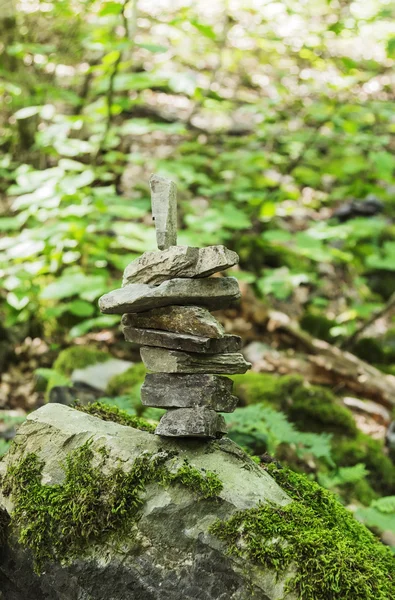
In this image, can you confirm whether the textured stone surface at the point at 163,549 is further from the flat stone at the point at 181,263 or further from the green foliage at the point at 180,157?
the green foliage at the point at 180,157

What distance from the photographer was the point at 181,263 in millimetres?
3191

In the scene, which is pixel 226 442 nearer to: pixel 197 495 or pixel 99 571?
pixel 197 495

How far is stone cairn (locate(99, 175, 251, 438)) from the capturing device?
10.5ft

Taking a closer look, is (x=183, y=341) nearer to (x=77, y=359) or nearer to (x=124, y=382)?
(x=124, y=382)

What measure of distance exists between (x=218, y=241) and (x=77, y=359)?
2.93 metres

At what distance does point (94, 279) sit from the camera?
22.5 feet

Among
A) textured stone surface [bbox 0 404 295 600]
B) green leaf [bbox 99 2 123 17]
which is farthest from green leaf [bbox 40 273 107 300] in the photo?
textured stone surface [bbox 0 404 295 600]

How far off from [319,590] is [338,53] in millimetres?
17803

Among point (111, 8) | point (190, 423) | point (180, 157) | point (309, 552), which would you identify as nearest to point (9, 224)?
point (111, 8)

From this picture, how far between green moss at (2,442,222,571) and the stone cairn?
266 mm

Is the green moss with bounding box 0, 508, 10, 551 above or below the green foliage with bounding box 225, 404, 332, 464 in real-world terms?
above

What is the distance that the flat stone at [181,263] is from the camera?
121 inches

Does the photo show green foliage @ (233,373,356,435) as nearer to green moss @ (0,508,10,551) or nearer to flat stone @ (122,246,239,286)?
flat stone @ (122,246,239,286)

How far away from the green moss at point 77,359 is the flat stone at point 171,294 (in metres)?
4.25
